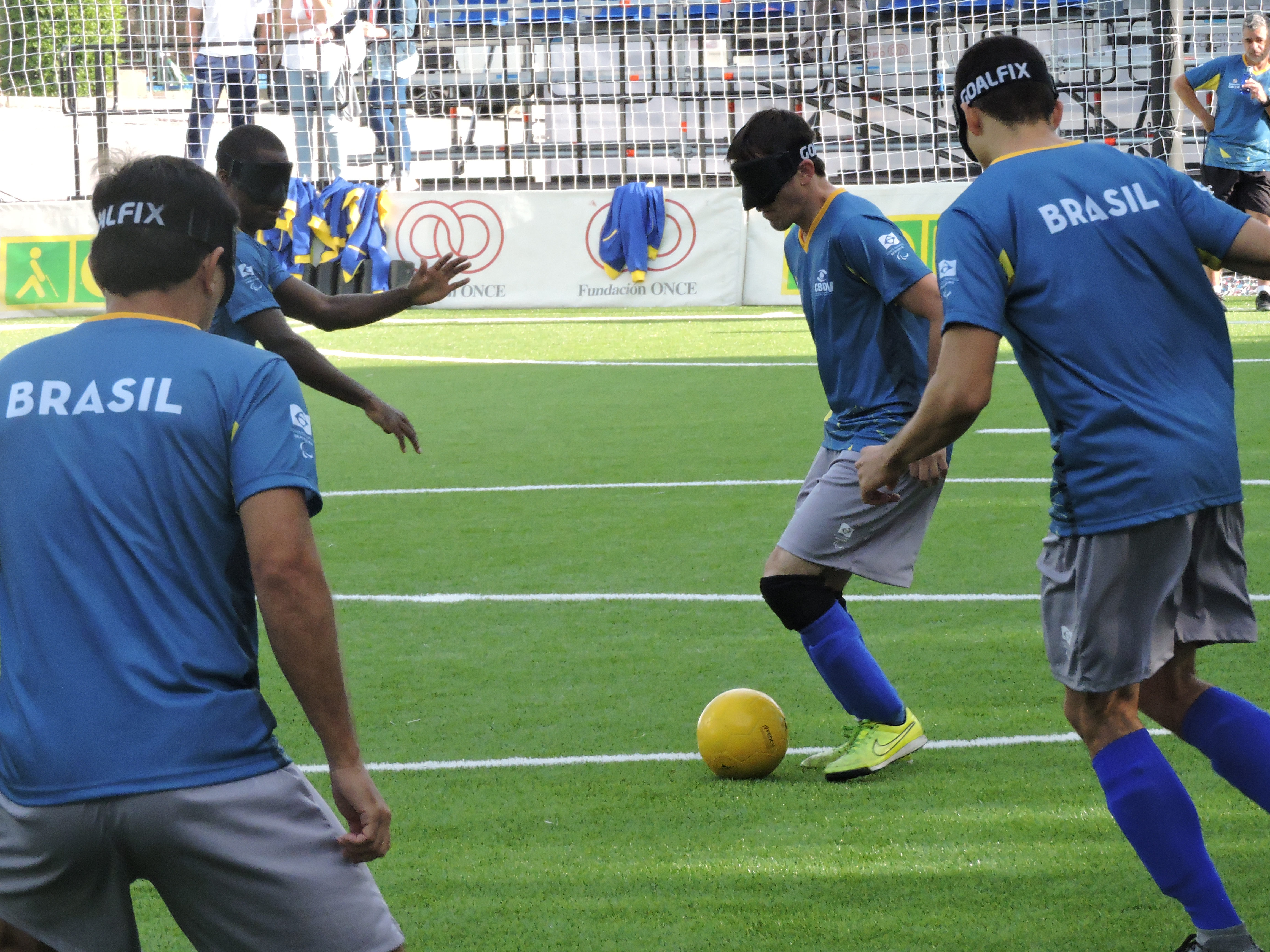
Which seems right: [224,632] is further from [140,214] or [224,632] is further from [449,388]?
[449,388]

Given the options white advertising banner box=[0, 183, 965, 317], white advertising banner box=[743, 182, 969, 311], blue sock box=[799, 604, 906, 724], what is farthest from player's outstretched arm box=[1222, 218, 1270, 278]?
white advertising banner box=[0, 183, 965, 317]

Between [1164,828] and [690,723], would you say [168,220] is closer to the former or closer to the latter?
[1164,828]

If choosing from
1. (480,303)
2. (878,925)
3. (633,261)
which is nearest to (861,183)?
(633,261)

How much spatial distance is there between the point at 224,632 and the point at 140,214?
0.67m

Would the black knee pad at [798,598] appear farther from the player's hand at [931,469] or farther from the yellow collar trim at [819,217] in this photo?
the yellow collar trim at [819,217]

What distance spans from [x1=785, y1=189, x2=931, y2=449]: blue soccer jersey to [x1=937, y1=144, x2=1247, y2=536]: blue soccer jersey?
161 cm

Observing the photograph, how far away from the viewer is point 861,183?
2345 cm

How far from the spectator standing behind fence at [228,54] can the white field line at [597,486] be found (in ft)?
46.8

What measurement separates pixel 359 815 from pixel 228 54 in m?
22.6

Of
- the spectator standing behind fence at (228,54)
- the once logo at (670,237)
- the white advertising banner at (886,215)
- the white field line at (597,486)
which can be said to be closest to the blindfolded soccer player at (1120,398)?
the white field line at (597,486)

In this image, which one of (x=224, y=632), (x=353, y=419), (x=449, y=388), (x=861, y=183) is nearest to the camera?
(x=224, y=632)

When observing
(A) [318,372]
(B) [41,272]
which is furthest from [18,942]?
(B) [41,272]

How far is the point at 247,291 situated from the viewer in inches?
224

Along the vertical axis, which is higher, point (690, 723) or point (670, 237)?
point (670, 237)
